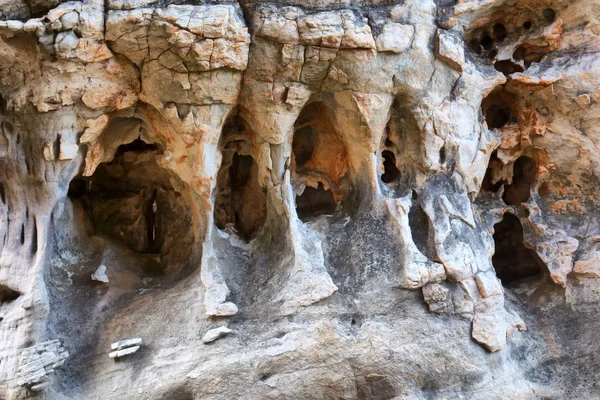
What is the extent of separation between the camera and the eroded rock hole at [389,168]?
3.84 m

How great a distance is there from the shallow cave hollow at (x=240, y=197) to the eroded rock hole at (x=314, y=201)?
260 millimetres

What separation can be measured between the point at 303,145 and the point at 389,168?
60cm

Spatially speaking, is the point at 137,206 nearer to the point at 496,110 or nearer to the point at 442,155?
the point at 442,155

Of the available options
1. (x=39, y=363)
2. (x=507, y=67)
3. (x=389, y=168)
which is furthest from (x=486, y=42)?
(x=39, y=363)

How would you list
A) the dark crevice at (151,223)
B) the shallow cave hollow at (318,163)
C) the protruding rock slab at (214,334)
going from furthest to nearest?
the dark crevice at (151,223)
the shallow cave hollow at (318,163)
the protruding rock slab at (214,334)

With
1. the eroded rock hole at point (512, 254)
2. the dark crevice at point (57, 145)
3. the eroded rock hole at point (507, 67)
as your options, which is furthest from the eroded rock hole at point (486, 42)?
the dark crevice at point (57, 145)

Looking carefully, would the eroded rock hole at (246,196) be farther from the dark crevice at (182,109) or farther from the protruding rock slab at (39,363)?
the protruding rock slab at (39,363)

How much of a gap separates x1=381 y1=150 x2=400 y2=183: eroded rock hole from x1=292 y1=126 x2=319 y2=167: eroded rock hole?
1.55ft

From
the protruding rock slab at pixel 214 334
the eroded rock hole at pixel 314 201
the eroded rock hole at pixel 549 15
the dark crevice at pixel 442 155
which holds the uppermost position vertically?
the eroded rock hole at pixel 549 15

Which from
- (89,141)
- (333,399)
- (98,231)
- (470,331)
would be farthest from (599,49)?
(98,231)

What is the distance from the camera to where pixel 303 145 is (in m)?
3.98

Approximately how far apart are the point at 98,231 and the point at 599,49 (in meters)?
3.57

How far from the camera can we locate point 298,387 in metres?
3.26

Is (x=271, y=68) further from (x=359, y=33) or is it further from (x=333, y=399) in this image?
(x=333, y=399)
